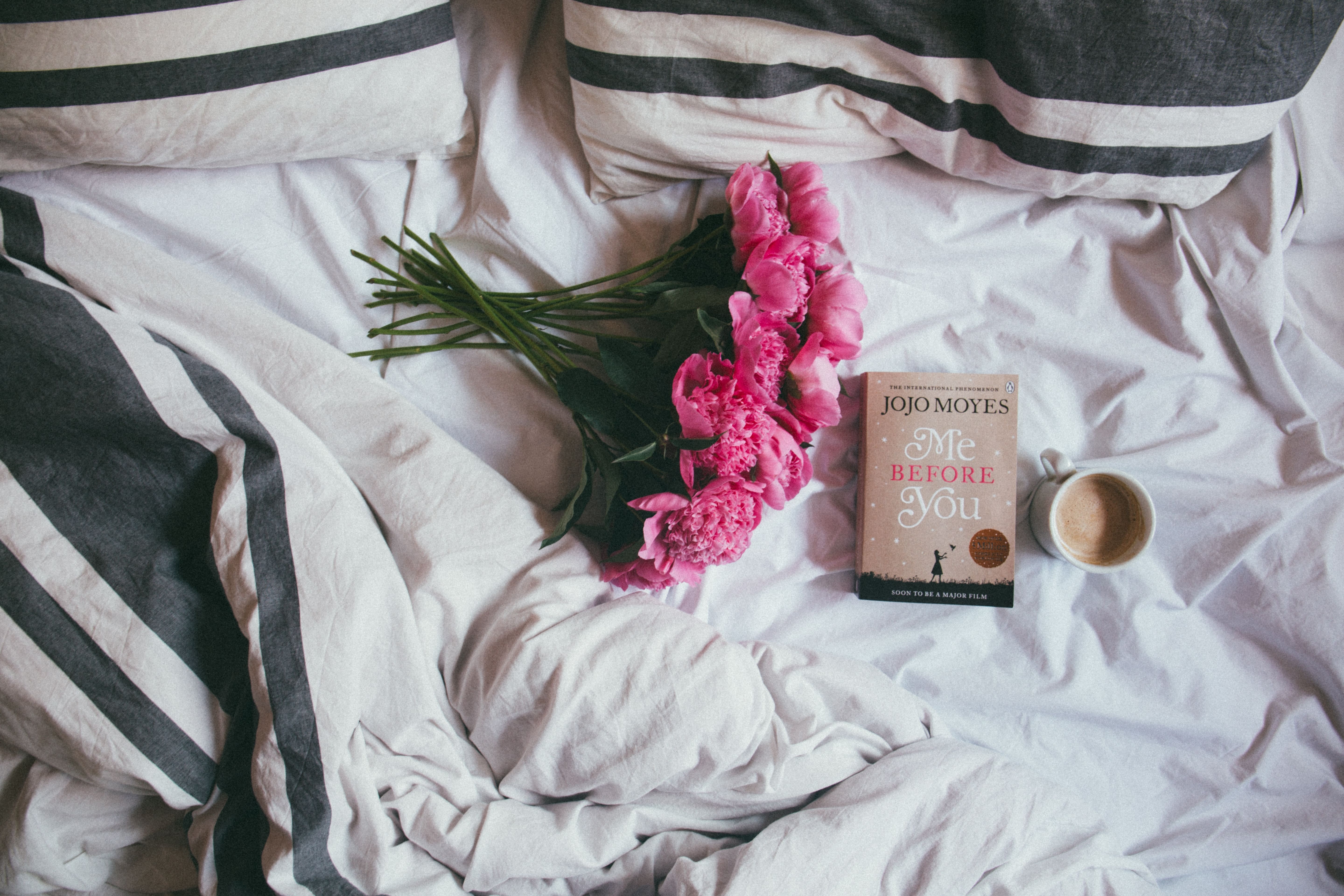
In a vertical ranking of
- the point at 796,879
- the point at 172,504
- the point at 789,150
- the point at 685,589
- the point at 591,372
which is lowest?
the point at 796,879

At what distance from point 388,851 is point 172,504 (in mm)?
375

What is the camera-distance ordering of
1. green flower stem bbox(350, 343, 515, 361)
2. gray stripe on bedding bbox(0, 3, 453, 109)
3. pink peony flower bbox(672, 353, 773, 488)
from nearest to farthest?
1. pink peony flower bbox(672, 353, 773, 488)
2. gray stripe on bedding bbox(0, 3, 453, 109)
3. green flower stem bbox(350, 343, 515, 361)

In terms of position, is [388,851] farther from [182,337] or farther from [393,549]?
[182,337]

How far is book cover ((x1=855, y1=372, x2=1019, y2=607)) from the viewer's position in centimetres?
76

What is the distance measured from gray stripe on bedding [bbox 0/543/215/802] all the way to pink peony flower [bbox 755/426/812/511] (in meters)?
0.55

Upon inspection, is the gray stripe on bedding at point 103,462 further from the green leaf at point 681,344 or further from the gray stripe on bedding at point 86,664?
the green leaf at point 681,344

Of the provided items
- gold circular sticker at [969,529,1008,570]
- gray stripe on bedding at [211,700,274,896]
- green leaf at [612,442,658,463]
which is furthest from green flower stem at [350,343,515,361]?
gold circular sticker at [969,529,1008,570]

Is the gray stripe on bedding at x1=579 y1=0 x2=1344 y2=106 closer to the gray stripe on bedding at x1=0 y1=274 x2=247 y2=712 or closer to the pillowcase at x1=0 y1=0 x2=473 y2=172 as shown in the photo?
the pillowcase at x1=0 y1=0 x2=473 y2=172

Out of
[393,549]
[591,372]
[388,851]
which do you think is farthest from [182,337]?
[388,851]

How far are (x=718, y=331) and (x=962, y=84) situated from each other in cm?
37

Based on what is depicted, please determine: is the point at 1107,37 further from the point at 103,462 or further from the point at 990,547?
the point at 103,462

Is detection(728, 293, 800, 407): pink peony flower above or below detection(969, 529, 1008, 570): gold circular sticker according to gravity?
above

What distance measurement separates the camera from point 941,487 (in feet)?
2.49

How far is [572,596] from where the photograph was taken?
28.5 inches
